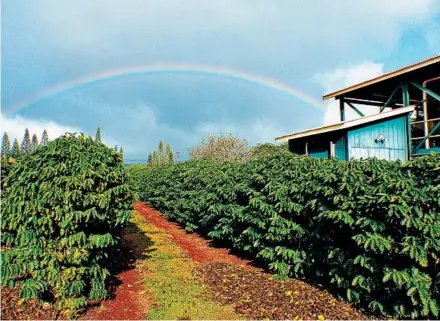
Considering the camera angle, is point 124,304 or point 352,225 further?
point 124,304

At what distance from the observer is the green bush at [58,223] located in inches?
168

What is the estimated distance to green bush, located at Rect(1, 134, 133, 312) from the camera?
4.26m

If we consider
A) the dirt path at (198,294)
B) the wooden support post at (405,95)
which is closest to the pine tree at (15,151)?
the dirt path at (198,294)

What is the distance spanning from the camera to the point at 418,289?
365 centimetres

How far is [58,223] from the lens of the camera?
438cm

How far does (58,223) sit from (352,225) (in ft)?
13.7

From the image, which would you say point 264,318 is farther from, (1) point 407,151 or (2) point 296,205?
(1) point 407,151

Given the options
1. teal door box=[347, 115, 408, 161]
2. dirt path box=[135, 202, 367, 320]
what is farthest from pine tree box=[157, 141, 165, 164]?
dirt path box=[135, 202, 367, 320]

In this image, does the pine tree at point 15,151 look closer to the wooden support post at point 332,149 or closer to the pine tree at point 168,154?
the wooden support post at point 332,149

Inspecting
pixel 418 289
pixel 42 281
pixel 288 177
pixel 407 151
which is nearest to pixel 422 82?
pixel 407 151

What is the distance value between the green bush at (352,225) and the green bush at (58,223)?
313 cm

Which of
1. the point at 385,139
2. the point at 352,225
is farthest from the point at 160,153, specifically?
the point at 352,225

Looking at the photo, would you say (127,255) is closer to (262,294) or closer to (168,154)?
(262,294)

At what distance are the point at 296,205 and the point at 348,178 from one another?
1.34 metres
